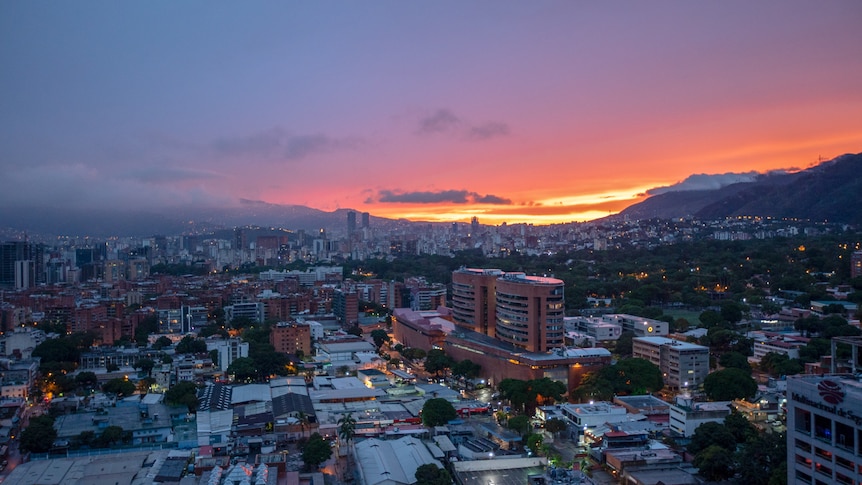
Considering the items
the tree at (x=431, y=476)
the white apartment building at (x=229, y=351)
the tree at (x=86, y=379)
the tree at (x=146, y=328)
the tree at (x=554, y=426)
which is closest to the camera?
the tree at (x=431, y=476)

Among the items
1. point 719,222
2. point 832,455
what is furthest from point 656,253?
point 832,455

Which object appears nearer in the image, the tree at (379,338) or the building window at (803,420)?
the building window at (803,420)

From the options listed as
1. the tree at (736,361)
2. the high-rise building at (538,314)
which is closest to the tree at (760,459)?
the high-rise building at (538,314)

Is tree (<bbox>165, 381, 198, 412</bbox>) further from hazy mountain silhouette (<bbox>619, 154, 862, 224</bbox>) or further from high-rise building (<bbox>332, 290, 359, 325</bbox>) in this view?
hazy mountain silhouette (<bbox>619, 154, 862, 224</bbox>)

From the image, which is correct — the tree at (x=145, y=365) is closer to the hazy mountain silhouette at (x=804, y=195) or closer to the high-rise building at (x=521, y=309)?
the high-rise building at (x=521, y=309)

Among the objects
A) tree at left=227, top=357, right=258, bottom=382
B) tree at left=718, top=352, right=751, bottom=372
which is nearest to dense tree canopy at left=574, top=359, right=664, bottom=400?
tree at left=718, top=352, right=751, bottom=372

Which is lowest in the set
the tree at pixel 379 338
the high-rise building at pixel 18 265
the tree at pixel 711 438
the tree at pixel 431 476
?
the tree at pixel 379 338

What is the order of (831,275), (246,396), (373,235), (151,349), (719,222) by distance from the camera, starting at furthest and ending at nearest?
(373,235) < (719,222) < (831,275) < (151,349) < (246,396)

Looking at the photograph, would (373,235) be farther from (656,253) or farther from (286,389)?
(286,389)

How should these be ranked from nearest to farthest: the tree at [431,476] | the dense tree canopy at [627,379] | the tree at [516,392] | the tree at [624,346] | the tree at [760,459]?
the tree at [760,459], the tree at [431,476], the tree at [516,392], the dense tree canopy at [627,379], the tree at [624,346]
